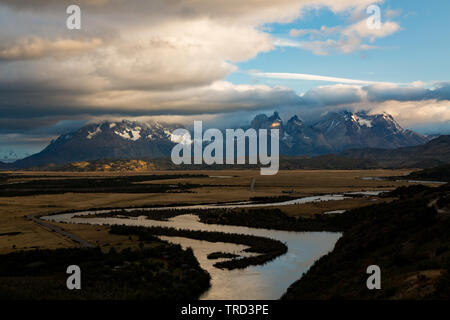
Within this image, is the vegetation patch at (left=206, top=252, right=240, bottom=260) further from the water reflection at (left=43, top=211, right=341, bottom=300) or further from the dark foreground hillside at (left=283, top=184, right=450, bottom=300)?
the dark foreground hillside at (left=283, top=184, right=450, bottom=300)

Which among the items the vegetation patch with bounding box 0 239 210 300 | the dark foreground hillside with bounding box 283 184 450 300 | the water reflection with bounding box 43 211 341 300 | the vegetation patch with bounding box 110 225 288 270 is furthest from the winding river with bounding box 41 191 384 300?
the dark foreground hillside with bounding box 283 184 450 300

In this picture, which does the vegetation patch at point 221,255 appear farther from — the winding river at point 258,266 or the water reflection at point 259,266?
the winding river at point 258,266

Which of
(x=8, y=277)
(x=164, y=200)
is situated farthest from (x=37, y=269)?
(x=164, y=200)

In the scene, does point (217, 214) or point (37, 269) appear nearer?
point (37, 269)

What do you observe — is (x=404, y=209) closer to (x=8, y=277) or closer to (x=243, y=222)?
(x=243, y=222)

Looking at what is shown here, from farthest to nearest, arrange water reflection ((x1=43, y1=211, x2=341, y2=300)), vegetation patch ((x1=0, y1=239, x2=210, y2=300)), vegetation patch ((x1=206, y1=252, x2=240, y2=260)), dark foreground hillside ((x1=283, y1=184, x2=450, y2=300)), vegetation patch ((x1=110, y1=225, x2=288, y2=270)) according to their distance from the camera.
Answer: vegetation patch ((x1=206, y1=252, x2=240, y2=260))
vegetation patch ((x1=110, y1=225, x2=288, y2=270))
water reflection ((x1=43, y1=211, x2=341, y2=300))
vegetation patch ((x1=0, y1=239, x2=210, y2=300))
dark foreground hillside ((x1=283, y1=184, x2=450, y2=300))
